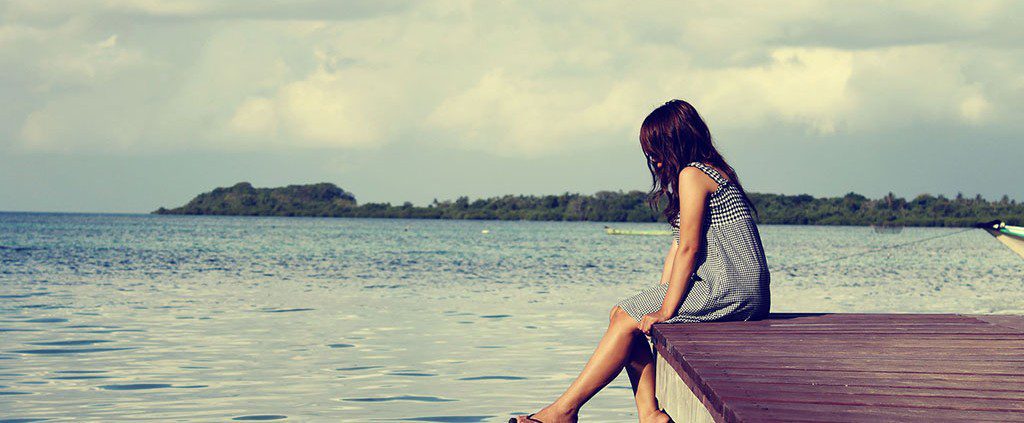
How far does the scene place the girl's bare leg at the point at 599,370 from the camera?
5578mm

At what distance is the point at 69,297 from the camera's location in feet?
64.5

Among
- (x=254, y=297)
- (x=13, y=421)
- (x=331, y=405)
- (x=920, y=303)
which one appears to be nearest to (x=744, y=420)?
(x=331, y=405)

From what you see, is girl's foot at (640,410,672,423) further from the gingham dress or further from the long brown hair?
the long brown hair

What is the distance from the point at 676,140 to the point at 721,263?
2.25 feet

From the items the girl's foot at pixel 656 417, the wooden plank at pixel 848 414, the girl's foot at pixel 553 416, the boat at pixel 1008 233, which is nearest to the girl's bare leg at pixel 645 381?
the girl's foot at pixel 656 417

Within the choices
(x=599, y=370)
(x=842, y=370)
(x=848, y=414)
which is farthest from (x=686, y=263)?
(x=848, y=414)

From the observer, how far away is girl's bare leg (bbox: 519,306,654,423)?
5.58 metres

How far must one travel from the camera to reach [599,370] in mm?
5633

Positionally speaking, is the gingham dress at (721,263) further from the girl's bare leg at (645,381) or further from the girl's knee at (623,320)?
the girl's bare leg at (645,381)

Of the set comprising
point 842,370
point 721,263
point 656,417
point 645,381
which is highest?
point 721,263

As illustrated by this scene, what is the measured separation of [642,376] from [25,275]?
24.1 metres

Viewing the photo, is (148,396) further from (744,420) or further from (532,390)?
(744,420)

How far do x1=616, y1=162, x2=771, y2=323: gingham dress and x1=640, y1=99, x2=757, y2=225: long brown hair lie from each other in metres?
0.08

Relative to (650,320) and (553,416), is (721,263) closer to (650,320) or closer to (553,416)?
(650,320)
